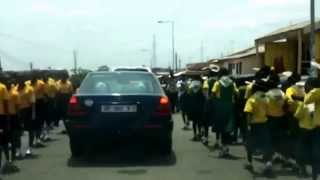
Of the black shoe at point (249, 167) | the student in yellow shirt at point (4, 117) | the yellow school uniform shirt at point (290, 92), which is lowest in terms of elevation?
the black shoe at point (249, 167)

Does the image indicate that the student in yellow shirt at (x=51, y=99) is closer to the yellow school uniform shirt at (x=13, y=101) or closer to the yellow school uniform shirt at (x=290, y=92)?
the yellow school uniform shirt at (x=13, y=101)

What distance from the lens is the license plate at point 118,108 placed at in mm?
13211

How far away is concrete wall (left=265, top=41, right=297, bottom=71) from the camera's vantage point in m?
36.7

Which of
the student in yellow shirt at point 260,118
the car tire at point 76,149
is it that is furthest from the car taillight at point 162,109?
the student in yellow shirt at point 260,118

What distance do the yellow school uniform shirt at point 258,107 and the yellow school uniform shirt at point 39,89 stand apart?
20.5 feet

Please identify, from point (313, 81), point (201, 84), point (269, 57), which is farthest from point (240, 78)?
point (269, 57)

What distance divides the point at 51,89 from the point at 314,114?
371 inches

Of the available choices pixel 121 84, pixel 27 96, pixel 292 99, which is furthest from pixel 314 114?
pixel 27 96

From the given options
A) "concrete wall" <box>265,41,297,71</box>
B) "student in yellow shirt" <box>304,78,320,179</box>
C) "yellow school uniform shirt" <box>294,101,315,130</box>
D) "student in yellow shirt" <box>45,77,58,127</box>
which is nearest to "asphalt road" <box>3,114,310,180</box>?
"student in yellow shirt" <box>304,78,320,179</box>

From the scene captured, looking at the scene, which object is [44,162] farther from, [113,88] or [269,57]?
[269,57]

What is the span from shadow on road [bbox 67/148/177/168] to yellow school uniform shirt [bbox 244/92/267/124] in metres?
2.15

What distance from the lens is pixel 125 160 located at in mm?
13711

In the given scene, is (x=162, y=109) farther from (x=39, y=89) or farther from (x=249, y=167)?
(x=39, y=89)

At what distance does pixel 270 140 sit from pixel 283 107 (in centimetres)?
54
